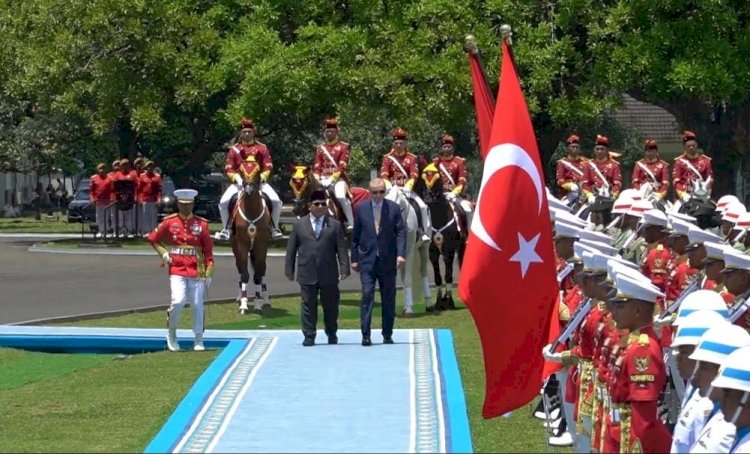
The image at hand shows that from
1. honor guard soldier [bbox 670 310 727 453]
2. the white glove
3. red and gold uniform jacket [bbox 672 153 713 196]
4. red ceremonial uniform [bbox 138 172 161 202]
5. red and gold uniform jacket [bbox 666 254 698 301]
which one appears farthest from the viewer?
red ceremonial uniform [bbox 138 172 161 202]

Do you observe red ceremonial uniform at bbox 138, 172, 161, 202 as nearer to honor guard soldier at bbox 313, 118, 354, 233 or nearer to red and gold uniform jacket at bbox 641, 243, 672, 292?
honor guard soldier at bbox 313, 118, 354, 233

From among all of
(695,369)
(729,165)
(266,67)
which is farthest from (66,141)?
(695,369)

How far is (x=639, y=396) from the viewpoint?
8.66m

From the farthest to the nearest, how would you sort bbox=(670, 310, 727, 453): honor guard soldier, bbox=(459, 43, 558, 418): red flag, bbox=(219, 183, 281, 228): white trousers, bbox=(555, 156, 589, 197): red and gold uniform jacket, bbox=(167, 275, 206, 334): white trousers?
bbox=(555, 156, 589, 197): red and gold uniform jacket < bbox=(219, 183, 281, 228): white trousers < bbox=(167, 275, 206, 334): white trousers < bbox=(459, 43, 558, 418): red flag < bbox=(670, 310, 727, 453): honor guard soldier

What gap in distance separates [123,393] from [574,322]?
6.93m

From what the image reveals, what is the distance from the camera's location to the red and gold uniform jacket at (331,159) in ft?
79.2

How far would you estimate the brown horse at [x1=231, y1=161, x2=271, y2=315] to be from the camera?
23766 millimetres

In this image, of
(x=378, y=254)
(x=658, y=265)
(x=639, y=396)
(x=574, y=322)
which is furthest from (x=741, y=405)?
(x=378, y=254)

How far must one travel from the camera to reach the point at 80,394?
16.6 m

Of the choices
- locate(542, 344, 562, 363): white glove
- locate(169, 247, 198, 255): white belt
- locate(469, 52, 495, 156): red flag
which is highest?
locate(469, 52, 495, 156): red flag

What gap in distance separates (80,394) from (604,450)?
856 cm

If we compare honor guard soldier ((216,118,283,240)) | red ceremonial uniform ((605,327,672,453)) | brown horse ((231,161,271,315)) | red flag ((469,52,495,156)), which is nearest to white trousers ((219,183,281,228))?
honor guard soldier ((216,118,283,240))

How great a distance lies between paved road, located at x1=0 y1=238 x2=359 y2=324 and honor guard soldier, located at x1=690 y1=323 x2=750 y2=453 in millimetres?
17265

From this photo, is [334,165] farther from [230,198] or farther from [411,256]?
[411,256]
